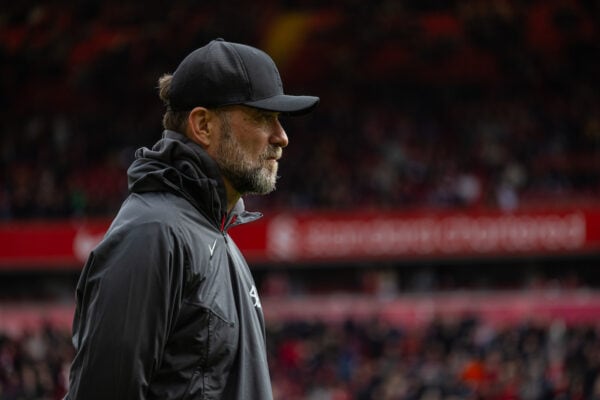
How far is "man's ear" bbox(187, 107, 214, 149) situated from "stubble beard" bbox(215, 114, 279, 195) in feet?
0.09

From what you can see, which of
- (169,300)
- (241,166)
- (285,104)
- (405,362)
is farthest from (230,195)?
(405,362)

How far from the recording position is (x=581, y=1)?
23625 millimetres

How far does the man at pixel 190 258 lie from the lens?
1.96m

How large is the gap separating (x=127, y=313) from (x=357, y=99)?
22.5 meters

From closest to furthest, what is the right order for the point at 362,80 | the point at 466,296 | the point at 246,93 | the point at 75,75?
the point at 246,93 → the point at 466,296 → the point at 75,75 → the point at 362,80

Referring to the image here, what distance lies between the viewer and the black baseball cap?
2.19m

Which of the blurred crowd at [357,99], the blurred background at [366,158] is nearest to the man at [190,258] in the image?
the blurred background at [366,158]

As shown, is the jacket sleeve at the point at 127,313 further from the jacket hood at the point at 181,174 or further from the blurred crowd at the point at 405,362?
the blurred crowd at the point at 405,362

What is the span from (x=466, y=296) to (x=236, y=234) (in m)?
4.53

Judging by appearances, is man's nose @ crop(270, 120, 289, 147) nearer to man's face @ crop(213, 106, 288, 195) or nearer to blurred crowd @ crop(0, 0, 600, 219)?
man's face @ crop(213, 106, 288, 195)

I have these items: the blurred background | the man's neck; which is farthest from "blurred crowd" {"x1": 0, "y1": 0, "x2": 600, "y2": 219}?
the man's neck

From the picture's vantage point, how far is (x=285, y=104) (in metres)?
2.20

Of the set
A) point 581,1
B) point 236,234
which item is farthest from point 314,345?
point 581,1

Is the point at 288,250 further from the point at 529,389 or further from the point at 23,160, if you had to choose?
the point at 529,389
